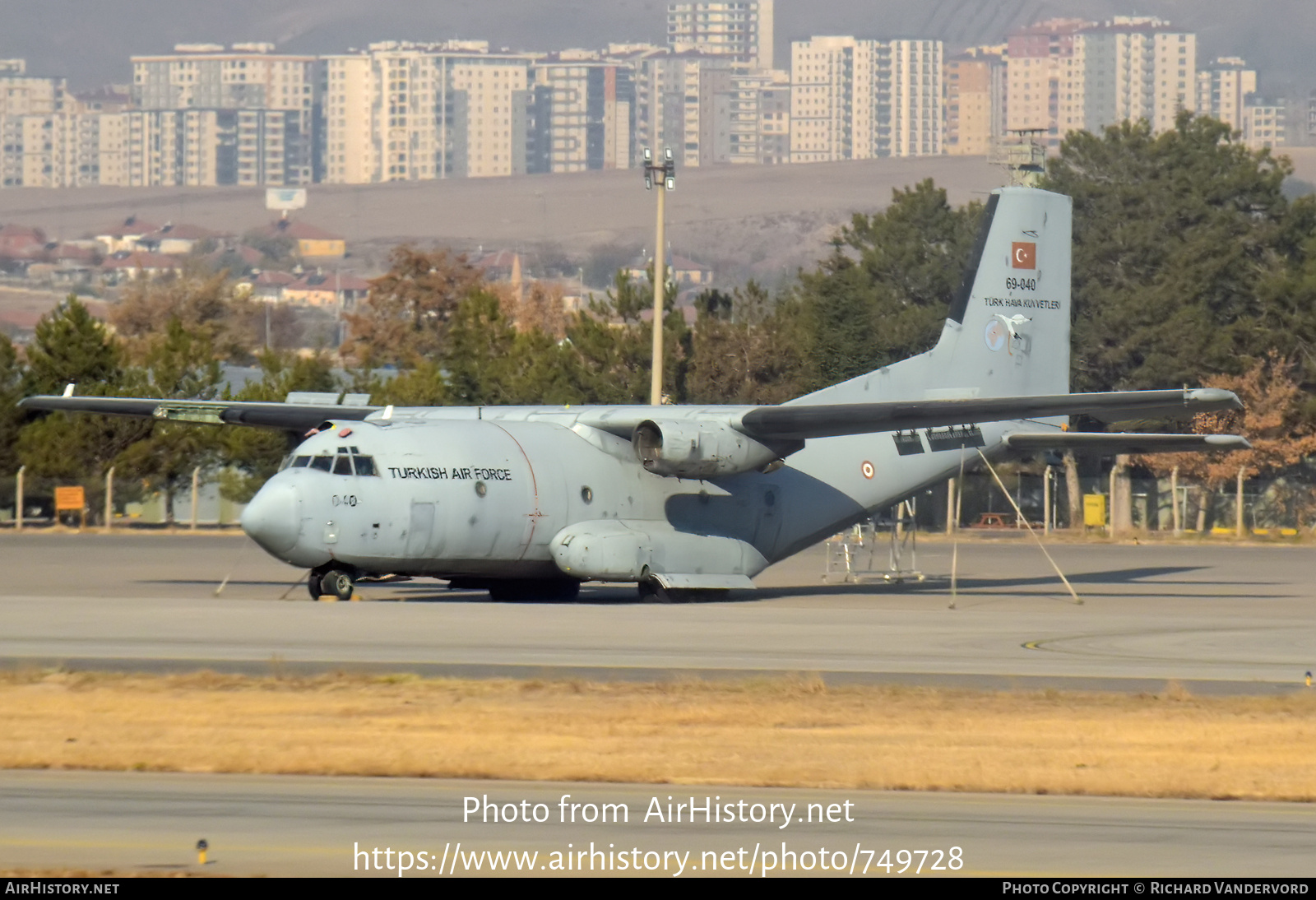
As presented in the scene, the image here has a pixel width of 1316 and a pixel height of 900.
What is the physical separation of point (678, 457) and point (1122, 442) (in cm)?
697

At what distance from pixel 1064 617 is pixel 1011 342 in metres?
8.36

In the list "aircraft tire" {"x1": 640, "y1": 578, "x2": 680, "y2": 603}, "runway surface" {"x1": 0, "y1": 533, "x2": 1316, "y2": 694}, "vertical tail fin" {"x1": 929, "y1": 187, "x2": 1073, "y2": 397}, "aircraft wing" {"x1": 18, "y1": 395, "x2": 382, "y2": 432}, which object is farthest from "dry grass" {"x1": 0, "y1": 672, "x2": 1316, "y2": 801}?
"vertical tail fin" {"x1": 929, "y1": 187, "x2": 1073, "y2": 397}

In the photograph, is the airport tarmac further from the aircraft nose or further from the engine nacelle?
the engine nacelle

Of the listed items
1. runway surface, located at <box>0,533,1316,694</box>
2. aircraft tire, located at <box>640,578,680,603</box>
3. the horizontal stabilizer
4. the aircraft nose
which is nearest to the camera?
runway surface, located at <box>0,533,1316,694</box>

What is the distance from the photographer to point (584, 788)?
11.5 metres

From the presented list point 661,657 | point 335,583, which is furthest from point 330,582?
point 661,657

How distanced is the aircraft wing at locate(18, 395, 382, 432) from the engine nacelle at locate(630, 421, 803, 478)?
210 inches

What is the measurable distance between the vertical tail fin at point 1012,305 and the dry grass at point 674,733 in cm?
1531

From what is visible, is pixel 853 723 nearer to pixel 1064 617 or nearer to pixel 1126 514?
pixel 1064 617

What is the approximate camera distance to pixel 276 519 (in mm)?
23641

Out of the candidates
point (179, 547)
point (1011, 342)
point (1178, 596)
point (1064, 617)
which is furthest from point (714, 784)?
point (179, 547)

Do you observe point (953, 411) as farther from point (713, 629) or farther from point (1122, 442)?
point (713, 629)

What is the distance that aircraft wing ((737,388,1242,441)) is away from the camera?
24250mm

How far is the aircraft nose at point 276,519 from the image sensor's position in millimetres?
23609
